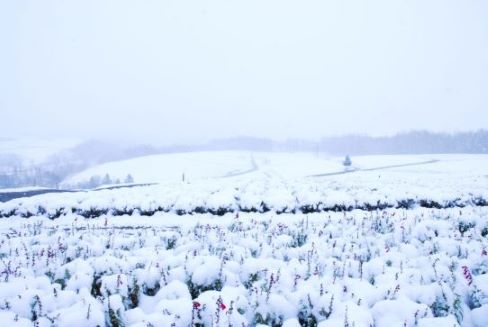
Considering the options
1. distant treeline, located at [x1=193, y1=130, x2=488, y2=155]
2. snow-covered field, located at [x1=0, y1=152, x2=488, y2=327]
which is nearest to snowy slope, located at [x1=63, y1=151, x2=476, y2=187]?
distant treeline, located at [x1=193, y1=130, x2=488, y2=155]

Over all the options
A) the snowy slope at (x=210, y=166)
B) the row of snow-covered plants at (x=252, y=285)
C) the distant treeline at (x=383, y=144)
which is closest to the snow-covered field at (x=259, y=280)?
the row of snow-covered plants at (x=252, y=285)

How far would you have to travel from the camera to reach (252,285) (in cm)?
416

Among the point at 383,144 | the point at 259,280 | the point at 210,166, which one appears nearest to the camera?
the point at 259,280

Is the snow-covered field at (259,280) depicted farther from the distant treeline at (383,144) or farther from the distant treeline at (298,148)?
the distant treeline at (383,144)

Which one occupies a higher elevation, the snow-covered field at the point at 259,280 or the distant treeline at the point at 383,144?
the distant treeline at the point at 383,144

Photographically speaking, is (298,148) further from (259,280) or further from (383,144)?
(259,280)

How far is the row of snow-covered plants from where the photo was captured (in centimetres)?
319

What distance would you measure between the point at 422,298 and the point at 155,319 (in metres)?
2.72

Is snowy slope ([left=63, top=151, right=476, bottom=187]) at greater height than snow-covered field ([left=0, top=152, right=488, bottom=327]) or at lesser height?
lesser

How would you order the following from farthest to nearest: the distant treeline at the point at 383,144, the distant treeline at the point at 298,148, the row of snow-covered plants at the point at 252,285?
the distant treeline at the point at 383,144 → the distant treeline at the point at 298,148 → the row of snow-covered plants at the point at 252,285

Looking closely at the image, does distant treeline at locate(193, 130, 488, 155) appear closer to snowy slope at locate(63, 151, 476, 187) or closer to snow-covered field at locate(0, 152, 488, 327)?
snowy slope at locate(63, 151, 476, 187)

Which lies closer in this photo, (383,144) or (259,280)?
(259,280)

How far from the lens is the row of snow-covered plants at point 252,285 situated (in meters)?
3.19

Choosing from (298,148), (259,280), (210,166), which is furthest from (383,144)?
(259,280)
